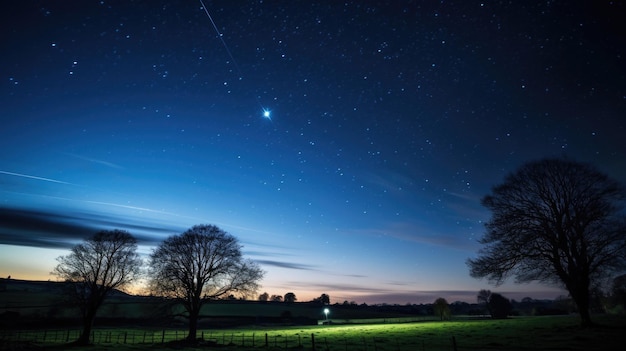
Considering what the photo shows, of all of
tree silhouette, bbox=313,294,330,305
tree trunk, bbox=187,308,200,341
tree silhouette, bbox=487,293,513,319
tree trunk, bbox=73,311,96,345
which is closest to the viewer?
tree trunk, bbox=187,308,200,341

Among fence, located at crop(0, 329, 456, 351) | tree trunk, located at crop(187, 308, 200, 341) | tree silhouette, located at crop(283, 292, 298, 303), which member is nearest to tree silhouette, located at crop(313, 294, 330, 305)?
tree silhouette, located at crop(283, 292, 298, 303)

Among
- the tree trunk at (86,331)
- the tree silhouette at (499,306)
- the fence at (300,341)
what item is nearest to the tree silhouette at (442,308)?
the tree silhouette at (499,306)

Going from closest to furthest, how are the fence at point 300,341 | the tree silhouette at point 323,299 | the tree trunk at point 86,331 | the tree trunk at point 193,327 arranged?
the fence at point 300,341, the tree trunk at point 193,327, the tree trunk at point 86,331, the tree silhouette at point 323,299

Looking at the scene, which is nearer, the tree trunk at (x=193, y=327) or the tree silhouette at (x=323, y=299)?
the tree trunk at (x=193, y=327)

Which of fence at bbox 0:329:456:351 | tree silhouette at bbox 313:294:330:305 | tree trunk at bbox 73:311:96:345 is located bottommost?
tree silhouette at bbox 313:294:330:305

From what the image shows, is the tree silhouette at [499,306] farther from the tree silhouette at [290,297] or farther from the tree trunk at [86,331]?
the tree trunk at [86,331]

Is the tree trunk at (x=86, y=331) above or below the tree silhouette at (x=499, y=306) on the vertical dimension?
above

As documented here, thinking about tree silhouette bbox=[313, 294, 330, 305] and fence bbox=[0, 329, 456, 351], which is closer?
fence bbox=[0, 329, 456, 351]

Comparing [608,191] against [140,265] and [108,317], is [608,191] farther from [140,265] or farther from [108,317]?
[108,317]

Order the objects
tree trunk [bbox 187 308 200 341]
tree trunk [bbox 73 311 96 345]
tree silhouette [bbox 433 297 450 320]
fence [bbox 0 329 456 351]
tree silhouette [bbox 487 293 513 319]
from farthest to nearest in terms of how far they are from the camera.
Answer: tree silhouette [bbox 433 297 450 320], tree silhouette [bbox 487 293 513 319], tree trunk [bbox 73 311 96 345], tree trunk [bbox 187 308 200 341], fence [bbox 0 329 456 351]

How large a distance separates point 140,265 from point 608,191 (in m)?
43.5

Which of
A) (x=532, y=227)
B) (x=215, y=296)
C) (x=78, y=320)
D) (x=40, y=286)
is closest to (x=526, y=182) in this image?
(x=532, y=227)

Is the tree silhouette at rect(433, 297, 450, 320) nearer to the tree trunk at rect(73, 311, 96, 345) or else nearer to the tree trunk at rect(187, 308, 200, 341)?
the tree trunk at rect(187, 308, 200, 341)

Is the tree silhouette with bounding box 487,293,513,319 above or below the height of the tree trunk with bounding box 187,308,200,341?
below
